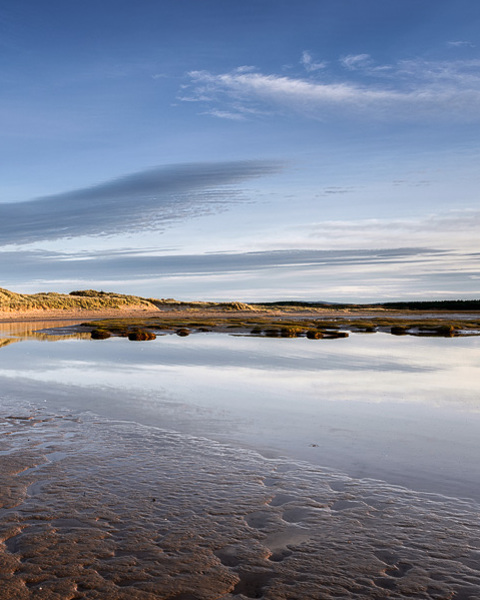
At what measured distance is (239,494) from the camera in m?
7.62

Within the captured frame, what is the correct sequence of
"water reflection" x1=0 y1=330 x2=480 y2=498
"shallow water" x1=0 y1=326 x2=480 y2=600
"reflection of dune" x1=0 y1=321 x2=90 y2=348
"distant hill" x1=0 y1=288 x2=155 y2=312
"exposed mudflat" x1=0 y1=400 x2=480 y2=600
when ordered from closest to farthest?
"exposed mudflat" x1=0 y1=400 x2=480 y2=600 < "shallow water" x1=0 y1=326 x2=480 y2=600 < "water reflection" x1=0 y1=330 x2=480 y2=498 < "reflection of dune" x1=0 y1=321 x2=90 y2=348 < "distant hill" x1=0 y1=288 x2=155 y2=312

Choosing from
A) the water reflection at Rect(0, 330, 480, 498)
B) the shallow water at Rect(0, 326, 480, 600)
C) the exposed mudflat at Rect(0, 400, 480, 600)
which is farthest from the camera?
the water reflection at Rect(0, 330, 480, 498)

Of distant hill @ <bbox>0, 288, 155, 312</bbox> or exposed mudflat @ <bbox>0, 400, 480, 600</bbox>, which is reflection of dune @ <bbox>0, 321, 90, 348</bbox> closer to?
exposed mudflat @ <bbox>0, 400, 480, 600</bbox>

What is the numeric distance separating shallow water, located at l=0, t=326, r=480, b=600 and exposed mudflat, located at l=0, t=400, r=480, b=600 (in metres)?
0.02

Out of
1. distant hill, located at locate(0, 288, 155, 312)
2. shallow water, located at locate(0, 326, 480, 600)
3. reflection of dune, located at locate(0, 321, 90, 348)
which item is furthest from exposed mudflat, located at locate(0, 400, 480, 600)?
distant hill, located at locate(0, 288, 155, 312)

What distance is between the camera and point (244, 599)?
16.4 ft

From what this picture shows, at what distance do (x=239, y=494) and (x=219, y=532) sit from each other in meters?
1.27

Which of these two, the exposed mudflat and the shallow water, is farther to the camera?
the shallow water

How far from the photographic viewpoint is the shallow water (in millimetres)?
5391

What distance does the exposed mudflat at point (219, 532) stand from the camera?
206 inches

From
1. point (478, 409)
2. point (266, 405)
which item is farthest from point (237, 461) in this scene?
point (478, 409)

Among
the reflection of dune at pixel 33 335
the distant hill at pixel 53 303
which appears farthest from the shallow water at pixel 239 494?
the distant hill at pixel 53 303

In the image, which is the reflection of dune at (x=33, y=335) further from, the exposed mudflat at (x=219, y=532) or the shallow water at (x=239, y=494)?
the exposed mudflat at (x=219, y=532)

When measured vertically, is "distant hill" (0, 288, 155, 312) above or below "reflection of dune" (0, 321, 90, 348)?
above
